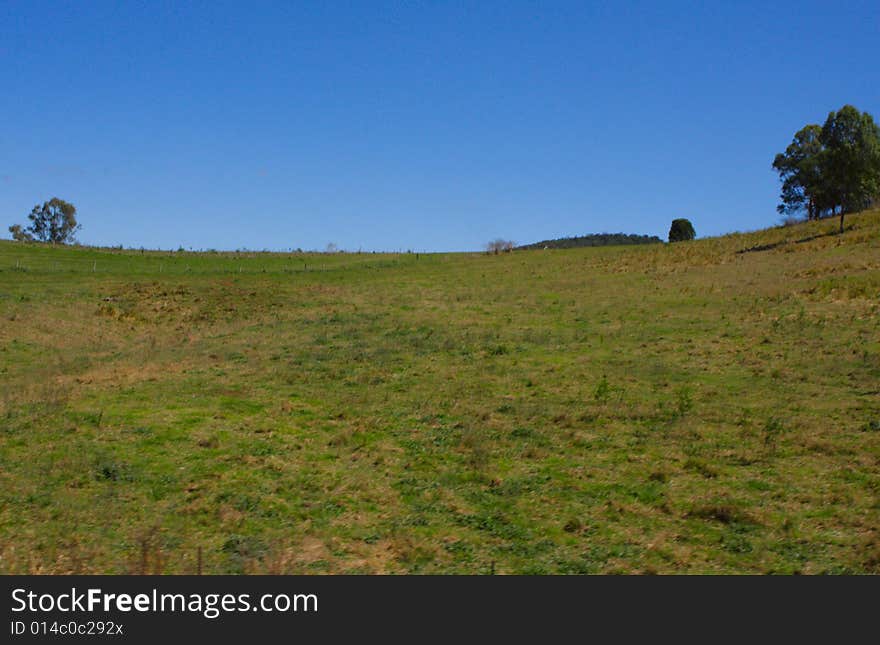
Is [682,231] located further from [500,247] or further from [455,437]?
[455,437]

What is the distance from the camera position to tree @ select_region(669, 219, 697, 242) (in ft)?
304

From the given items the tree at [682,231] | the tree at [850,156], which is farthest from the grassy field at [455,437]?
the tree at [682,231]

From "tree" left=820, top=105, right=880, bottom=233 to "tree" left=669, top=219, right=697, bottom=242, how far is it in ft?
95.7

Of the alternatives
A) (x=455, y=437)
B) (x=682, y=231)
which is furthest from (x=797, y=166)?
(x=455, y=437)

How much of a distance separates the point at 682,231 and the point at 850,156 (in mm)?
31960

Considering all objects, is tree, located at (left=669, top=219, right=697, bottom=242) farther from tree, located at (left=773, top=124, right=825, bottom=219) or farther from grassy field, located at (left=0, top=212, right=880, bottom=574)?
grassy field, located at (left=0, top=212, right=880, bottom=574)

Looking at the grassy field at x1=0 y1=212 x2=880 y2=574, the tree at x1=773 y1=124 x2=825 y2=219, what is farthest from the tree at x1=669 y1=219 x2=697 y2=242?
the grassy field at x1=0 y1=212 x2=880 y2=574

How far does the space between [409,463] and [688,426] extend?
753 centimetres

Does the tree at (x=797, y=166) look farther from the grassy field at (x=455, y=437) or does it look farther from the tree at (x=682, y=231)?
the grassy field at (x=455, y=437)

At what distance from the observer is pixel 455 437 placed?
1717cm

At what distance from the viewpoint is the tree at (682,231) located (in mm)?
92688
